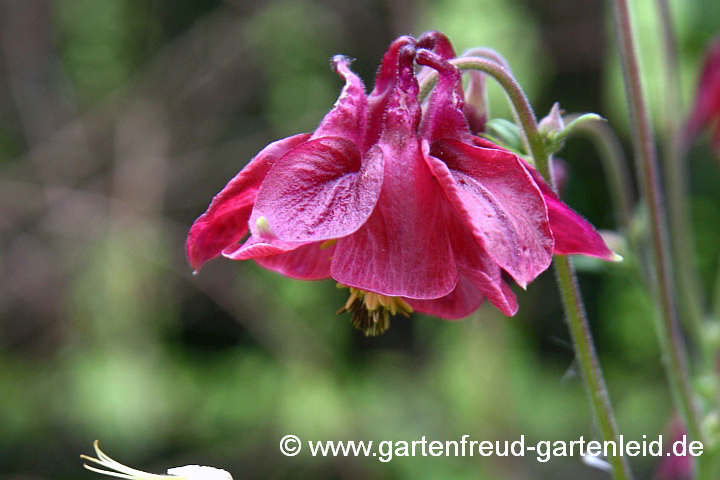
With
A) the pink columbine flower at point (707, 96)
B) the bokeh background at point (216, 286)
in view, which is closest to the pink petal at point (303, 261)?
the pink columbine flower at point (707, 96)

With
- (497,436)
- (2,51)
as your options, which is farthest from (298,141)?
(2,51)

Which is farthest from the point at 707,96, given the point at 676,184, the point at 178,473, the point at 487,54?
the point at 178,473

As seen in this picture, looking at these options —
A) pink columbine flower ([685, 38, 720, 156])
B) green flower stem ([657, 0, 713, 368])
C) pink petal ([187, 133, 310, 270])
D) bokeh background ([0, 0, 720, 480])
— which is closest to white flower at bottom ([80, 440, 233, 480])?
pink petal ([187, 133, 310, 270])

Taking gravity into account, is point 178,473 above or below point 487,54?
below

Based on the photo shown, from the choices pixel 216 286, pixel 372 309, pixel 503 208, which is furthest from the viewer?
pixel 216 286

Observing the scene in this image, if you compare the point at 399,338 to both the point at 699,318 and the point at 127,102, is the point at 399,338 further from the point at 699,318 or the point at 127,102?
the point at 699,318

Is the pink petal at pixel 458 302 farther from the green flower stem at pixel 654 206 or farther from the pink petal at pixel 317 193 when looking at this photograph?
the green flower stem at pixel 654 206

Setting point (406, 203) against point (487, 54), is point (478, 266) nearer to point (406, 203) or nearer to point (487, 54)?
point (406, 203)
